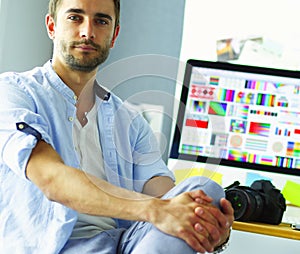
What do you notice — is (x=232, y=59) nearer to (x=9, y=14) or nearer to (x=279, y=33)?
(x=279, y=33)

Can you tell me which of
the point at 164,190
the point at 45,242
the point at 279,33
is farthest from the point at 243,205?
the point at 279,33

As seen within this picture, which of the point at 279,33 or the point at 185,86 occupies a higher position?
the point at 279,33

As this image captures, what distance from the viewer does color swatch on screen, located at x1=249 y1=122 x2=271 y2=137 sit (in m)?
2.00

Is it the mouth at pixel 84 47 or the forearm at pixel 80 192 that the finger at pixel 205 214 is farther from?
the mouth at pixel 84 47

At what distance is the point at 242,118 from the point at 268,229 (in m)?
0.49

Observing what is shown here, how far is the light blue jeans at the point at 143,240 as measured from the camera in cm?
120

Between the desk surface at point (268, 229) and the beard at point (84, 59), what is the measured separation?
0.56m

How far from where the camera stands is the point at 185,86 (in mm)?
2057

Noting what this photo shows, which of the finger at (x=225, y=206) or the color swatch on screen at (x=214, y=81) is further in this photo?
the color swatch on screen at (x=214, y=81)

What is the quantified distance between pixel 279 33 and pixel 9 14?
3.18 ft

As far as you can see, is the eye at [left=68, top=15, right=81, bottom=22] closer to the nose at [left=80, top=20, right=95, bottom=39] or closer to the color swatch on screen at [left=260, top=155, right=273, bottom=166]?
the nose at [left=80, top=20, right=95, bottom=39]

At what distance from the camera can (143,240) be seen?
4.09 feet

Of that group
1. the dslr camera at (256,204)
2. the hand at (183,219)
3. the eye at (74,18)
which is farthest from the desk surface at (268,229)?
the eye at (74,18)

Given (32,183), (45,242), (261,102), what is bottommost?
(45,242)
